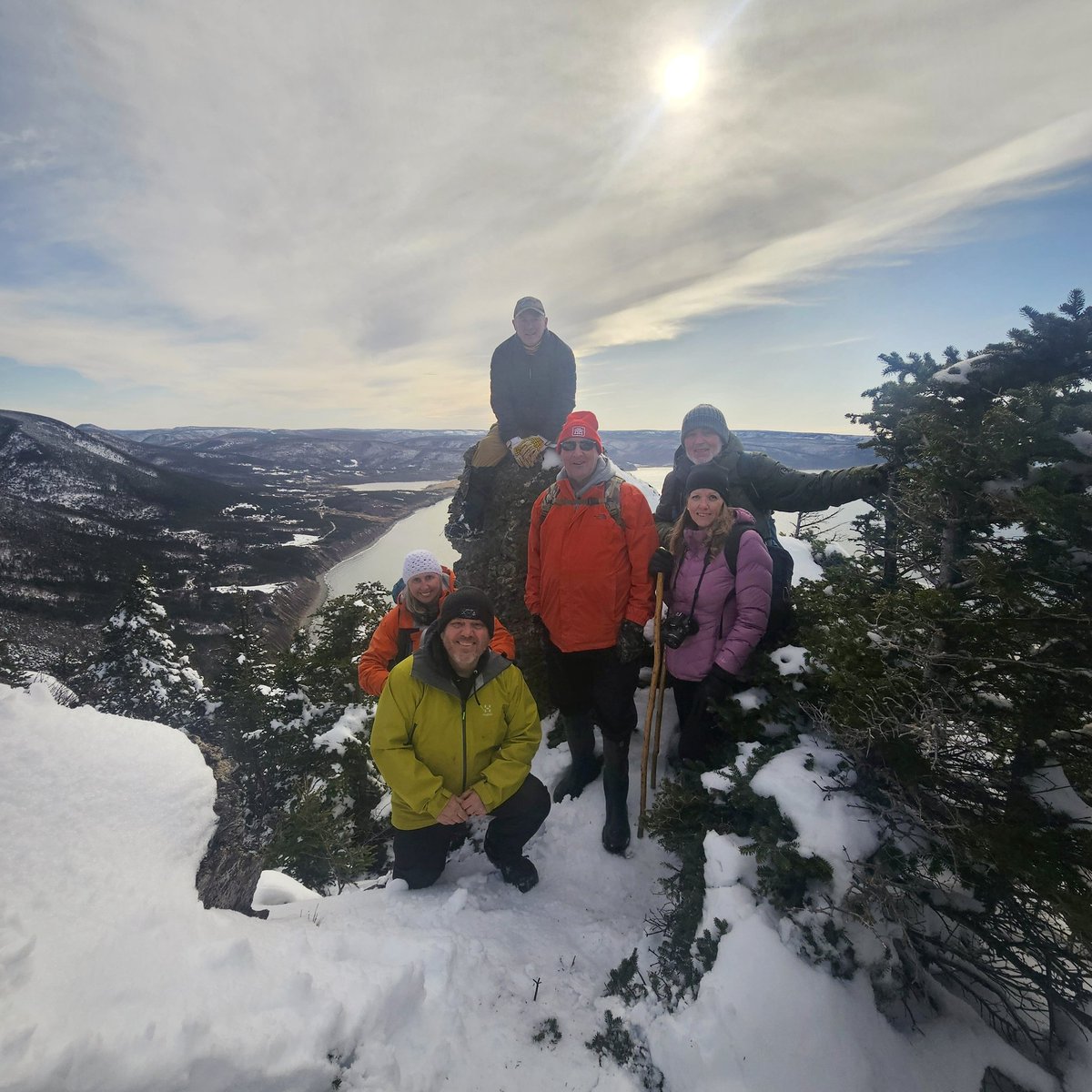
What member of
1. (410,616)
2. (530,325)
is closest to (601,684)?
(410,616)

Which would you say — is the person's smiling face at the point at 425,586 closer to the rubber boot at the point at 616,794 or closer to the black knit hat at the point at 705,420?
the rubber boot at the point at 616,794

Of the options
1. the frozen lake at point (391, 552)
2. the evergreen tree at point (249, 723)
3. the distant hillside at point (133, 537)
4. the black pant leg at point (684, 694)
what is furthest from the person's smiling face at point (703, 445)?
the frozen lake at point (391, 552)

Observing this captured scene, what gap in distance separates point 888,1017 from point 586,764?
2891 millimetres

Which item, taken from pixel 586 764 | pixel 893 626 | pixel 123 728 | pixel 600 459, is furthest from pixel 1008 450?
pixel 123 728

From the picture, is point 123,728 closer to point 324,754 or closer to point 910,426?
point 910,426

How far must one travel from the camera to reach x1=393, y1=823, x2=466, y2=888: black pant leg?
4.00 meters

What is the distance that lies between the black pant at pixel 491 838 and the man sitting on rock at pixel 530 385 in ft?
14.4

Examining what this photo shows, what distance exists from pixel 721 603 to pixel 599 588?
0.99 metres

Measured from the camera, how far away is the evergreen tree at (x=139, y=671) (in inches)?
739

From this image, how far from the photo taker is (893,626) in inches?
108

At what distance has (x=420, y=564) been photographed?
520cm

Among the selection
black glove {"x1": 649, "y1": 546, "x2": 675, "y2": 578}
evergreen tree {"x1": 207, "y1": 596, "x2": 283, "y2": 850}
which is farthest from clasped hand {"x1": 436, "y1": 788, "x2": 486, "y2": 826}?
evergreen tree {"x1": 207, "y1": 596, "x2": 283, "y2": 850}

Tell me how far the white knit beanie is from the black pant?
2.22 meters

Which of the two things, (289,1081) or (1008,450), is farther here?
(1008,450)
